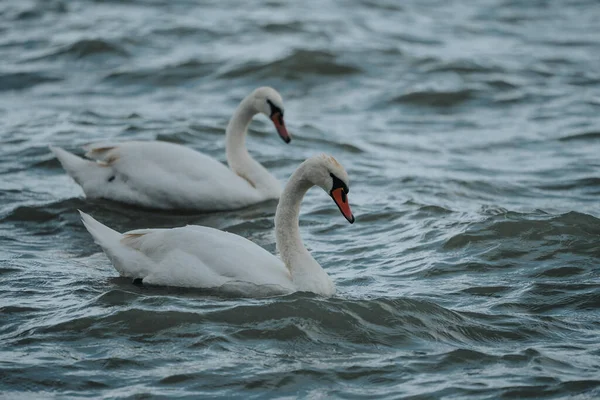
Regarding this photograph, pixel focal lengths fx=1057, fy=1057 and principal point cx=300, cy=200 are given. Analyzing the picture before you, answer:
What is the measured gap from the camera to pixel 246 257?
745 cm

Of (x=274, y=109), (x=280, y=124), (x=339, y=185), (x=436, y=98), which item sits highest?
(x=339, y=185)

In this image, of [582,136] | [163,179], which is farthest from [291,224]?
[582,136]

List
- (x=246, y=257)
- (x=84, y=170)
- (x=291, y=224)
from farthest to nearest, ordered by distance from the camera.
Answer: (x=84, y=170) → (x=291, y=224) → (x=246, y=257)

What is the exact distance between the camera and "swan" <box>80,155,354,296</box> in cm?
740

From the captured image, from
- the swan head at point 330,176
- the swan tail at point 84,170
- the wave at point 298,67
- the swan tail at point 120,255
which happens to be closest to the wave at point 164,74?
the wave at point 298,67

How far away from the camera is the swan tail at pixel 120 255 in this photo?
305 inches

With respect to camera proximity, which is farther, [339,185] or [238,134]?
[238,134]

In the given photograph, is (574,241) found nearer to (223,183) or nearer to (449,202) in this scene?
(449,202)

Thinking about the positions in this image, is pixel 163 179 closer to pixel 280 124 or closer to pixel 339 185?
pixel 280 124

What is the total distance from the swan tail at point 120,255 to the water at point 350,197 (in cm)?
13

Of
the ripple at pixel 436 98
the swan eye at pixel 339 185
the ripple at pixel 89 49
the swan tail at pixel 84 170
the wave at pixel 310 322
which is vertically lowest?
the ripple at pixel 436 98

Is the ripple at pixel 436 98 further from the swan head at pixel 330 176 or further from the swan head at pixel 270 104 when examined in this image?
the swan head at pixel 330 176

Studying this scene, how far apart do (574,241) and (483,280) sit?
1.17 metres

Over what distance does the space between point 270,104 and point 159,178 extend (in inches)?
60.0
